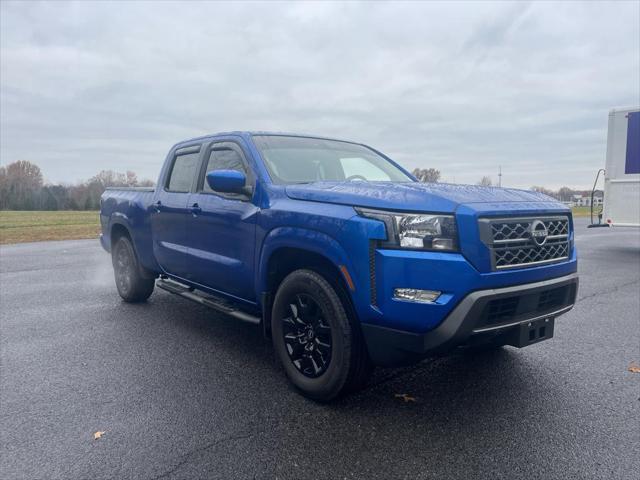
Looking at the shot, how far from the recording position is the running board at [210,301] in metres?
3.82

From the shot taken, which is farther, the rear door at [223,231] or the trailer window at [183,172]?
the trailer window at [183,172]

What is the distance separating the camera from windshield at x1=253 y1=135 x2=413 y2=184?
3906mm

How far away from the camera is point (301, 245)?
3.18 m

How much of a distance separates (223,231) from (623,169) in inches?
445

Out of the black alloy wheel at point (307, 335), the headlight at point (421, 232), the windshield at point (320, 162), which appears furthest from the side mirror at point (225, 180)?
the headlight at point (421, 232)

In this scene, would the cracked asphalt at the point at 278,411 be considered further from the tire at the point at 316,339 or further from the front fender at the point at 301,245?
the front fender at the point at 301,245

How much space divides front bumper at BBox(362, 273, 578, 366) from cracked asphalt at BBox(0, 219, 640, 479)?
52 cm

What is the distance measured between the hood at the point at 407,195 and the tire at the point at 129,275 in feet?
10.8

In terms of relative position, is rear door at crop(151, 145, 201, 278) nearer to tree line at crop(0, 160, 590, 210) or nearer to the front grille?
the front grille

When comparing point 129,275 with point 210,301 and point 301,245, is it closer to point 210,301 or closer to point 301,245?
point 210,301

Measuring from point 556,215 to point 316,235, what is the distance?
5.40ft

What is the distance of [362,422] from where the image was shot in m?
2.96

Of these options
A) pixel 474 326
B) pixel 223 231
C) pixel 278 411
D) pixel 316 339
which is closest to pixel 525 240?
pixel 474 326

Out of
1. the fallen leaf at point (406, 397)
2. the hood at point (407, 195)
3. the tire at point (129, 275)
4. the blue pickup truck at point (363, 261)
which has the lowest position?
the fallen leaf at point (406, 397)
